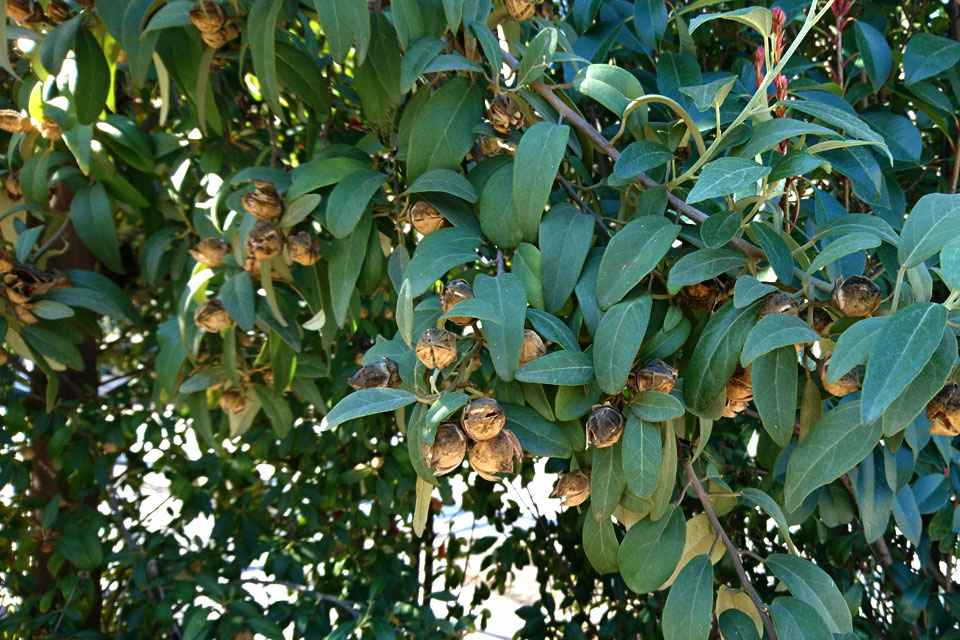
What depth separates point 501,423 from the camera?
0.64 meters

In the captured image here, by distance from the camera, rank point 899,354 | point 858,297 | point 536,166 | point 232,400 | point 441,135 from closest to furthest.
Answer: point 899,354 → point 858,297 → point 536,166 → point 441,135 → point 232,400

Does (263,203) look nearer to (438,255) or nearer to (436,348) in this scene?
(438,255)

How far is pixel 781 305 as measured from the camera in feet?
2.21

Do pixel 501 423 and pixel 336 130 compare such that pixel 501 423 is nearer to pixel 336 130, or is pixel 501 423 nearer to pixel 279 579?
pixel 336 130

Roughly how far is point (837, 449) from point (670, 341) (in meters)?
0.17

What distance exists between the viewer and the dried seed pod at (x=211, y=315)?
1.04 metres

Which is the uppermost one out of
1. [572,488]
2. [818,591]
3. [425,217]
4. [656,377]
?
[425,217]

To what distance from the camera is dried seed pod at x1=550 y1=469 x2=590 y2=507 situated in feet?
2.52

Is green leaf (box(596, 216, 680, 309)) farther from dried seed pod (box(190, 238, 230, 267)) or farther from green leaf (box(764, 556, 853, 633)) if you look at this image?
dried seed pod (box(190, 238, 230, 267))

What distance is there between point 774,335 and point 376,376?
13.6 inches

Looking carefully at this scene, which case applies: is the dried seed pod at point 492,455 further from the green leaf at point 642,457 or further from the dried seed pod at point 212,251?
the dried seed pod at point 212,251

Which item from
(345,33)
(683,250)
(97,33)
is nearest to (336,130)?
(97,33)

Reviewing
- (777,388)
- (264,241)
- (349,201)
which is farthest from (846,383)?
(264,241)

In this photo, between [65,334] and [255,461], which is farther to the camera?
[255,461]
